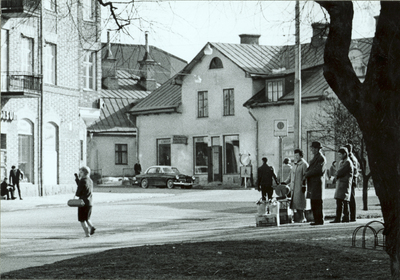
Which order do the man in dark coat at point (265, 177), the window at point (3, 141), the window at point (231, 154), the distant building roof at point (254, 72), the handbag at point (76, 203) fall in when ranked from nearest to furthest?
the handbag at point (76, 203)
the man in dark coat at point (265, 177)
the window at point (3, 141)
the distant building roof at point (254, 72)
the window at point (231, 154)

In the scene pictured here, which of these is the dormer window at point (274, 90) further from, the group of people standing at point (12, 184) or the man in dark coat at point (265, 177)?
the man in dark coat at point (265, 177)

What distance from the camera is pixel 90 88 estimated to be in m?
44.0

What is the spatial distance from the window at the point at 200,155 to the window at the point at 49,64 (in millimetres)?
16416

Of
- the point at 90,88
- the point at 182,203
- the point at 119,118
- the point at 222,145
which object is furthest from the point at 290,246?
the point at 119,118

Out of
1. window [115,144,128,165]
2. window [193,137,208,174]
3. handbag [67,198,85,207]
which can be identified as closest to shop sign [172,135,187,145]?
window [193,137,208,174]

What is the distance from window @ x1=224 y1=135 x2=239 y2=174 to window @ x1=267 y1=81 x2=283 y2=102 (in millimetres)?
3515

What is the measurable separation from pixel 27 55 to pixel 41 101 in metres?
2.27

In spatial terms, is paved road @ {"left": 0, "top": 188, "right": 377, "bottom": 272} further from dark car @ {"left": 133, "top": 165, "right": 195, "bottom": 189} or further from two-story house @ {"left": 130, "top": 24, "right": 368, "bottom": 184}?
two-story house @ {"left": 130, "top": 24, "right": 368, "bottom": 184}

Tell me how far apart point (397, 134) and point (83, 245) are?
8.33 meters

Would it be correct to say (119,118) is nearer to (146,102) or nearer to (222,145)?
(146,102)

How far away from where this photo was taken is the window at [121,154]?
6172cm

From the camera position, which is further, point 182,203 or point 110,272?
point 182,203

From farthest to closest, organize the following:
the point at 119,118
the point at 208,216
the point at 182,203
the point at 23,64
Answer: the point at 119,118 < the point at 23,64 < the point at 182,203 < the point at 208,216

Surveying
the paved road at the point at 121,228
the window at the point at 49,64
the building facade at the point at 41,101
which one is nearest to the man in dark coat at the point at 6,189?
the building facade at the point at 41,101
